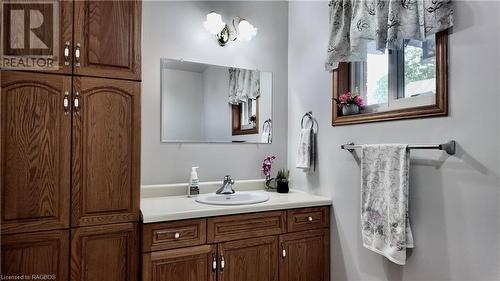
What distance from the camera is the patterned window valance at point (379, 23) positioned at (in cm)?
140

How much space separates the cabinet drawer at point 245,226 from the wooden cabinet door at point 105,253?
42 centimetres

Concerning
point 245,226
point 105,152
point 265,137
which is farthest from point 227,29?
point 245,226

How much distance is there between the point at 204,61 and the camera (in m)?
2.30

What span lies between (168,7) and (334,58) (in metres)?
1.21

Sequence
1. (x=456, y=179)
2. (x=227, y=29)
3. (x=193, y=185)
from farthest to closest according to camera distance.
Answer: (x=227, y=29), (x=193, y=185), (x=456, y=179)

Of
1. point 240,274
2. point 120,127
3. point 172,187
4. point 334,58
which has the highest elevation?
point 334,58

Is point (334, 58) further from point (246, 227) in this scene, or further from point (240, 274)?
point (240, 274)

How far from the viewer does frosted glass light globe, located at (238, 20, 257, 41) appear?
2371 millimetres

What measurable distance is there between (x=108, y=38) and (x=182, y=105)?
707 millimetres

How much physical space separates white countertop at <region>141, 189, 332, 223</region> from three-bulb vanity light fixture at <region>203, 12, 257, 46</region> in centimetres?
122

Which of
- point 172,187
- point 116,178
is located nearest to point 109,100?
point 116,178

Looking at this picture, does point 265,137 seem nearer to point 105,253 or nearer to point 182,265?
point 182,265

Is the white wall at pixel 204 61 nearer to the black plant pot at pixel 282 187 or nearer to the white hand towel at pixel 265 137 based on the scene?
the white hand towel at pixel 265 137

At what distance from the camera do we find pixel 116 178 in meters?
1.61
